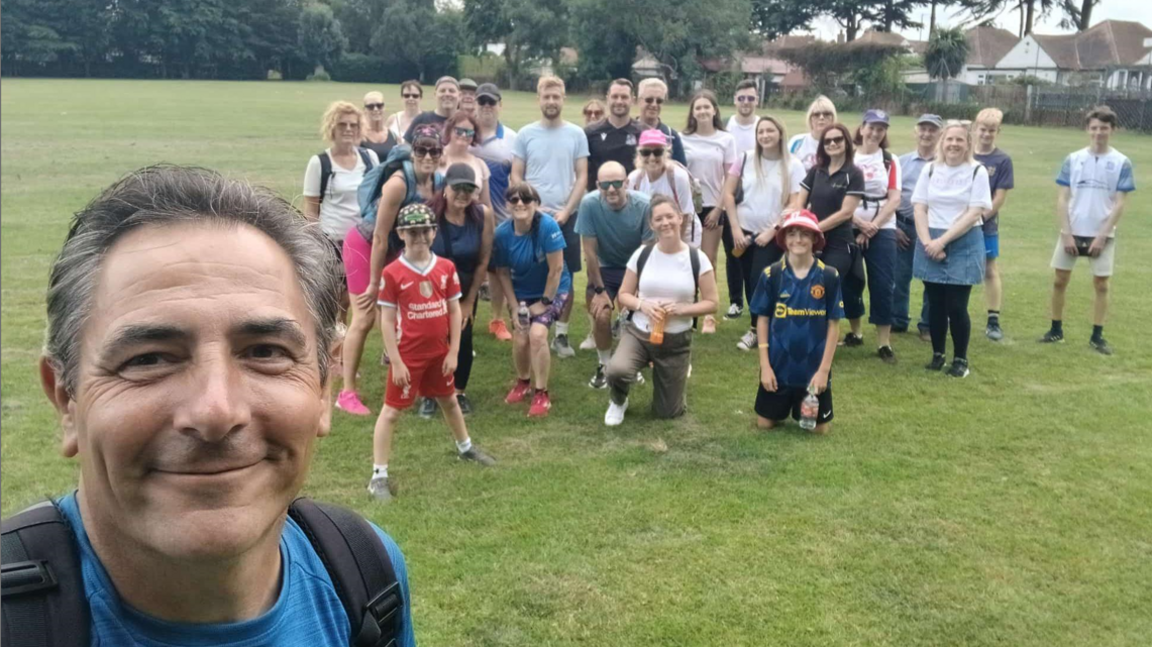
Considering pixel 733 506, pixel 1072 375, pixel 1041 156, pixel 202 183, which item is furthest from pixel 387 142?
pixel 1041 156

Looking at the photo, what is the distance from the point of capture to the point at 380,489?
519 centimetres

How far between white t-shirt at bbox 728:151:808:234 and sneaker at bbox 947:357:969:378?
197cm

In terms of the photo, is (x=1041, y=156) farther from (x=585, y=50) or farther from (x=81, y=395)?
(x=585, y=50)

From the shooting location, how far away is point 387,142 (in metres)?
8.63

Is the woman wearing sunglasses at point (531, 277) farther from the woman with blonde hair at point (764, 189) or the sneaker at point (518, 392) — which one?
the woman with blonde hair at point (764, 189)

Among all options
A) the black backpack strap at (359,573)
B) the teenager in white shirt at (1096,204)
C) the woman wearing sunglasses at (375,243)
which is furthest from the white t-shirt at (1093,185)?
the black backpack strap at (359,573)

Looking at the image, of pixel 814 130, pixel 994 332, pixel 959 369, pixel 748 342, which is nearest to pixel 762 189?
pixel 814 130

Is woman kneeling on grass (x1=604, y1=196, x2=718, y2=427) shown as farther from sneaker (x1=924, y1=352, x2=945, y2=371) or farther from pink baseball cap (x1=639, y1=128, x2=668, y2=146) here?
sneaker (x1=924, y1=352, x2=945, y2=371)

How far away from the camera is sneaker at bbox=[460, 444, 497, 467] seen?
568 centimetres

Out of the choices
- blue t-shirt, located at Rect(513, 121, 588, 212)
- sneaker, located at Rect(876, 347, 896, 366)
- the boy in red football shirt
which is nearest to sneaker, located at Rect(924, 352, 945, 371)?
sneaker, located at Rect(876, 347, 896, 366)

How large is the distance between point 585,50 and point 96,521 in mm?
70457

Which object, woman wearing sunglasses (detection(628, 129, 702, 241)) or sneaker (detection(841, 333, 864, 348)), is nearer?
woman wearing sunglasses (detection(628, 129, 702, 241))

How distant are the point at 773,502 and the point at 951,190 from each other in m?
3.98

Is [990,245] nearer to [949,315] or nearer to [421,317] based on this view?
[949,315]
